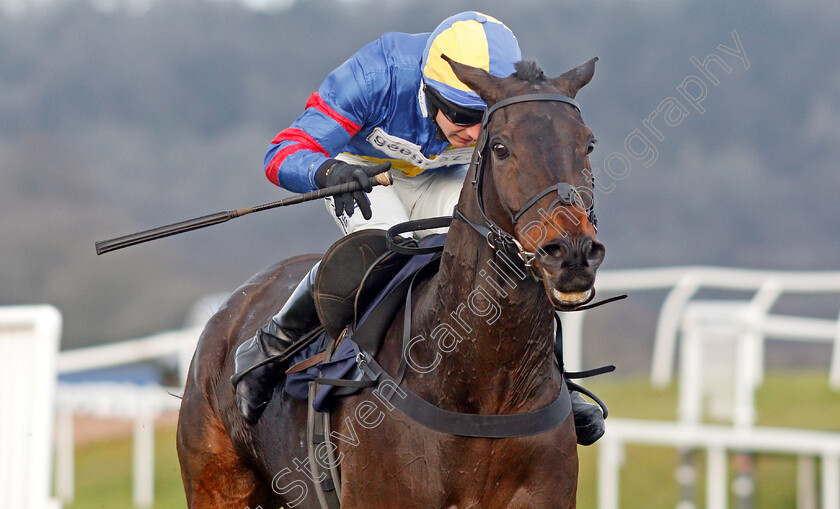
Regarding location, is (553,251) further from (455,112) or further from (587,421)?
(587,421)

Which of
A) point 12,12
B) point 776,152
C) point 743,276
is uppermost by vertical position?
point 12,12

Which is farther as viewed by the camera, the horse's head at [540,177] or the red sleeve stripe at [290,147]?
the red sleeve stripe at [290,147]

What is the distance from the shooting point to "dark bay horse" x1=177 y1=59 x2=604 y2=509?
8.14 feet

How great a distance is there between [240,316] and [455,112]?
139cm

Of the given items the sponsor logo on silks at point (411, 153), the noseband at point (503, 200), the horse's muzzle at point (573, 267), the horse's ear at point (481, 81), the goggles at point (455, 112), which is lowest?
the horse's muzzle at point (573, 267)

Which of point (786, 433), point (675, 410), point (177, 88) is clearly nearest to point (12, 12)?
point (177, 88)

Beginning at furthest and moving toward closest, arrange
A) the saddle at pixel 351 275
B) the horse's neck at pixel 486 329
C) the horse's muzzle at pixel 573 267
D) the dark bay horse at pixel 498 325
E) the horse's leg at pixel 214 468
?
the horse's leg at pixel 214 468 < the saddle at pixel 351 275 < the horse's neck at pixel 486 329 < the dark bay horse at pixel 498 325 < the horse's muzzle at pixel 573 267

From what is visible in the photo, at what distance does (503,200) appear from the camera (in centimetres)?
261

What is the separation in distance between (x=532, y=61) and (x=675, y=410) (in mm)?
5995

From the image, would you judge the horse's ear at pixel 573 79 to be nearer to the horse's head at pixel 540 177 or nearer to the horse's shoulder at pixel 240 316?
the horse's head at pixel 540 177

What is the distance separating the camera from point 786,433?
596 centimetres

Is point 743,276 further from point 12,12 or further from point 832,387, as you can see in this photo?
point 12,12

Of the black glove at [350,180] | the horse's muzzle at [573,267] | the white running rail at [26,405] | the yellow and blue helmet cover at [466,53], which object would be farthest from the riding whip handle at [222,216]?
the white running rail at [26,405]

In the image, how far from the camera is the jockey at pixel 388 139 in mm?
3174
